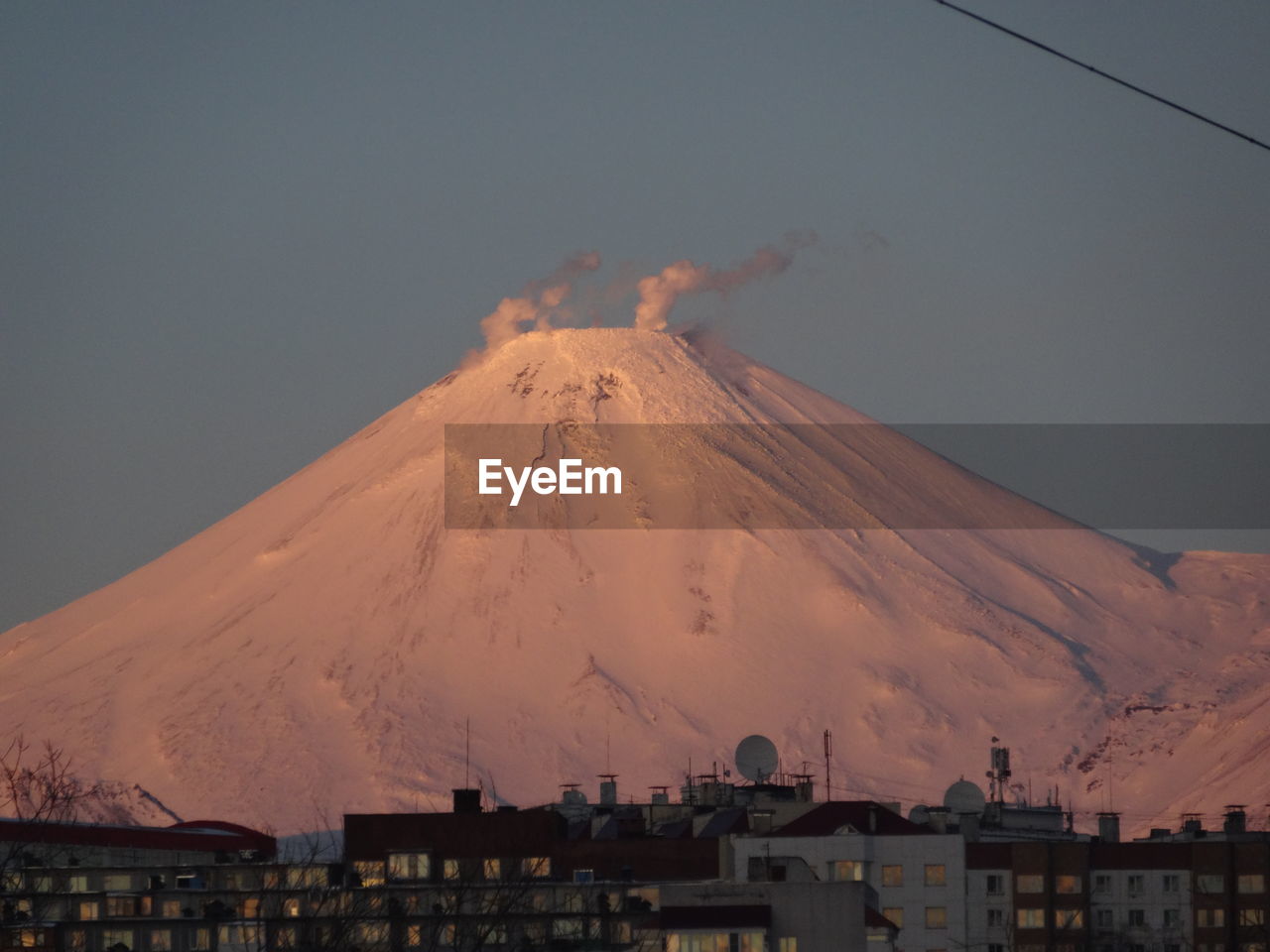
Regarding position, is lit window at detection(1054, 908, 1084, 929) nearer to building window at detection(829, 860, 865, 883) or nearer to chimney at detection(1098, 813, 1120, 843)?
building window at detection(829, 860, 865, 883)

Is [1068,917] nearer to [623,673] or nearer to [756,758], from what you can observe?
[756,758]

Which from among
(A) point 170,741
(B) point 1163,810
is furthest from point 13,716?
(B) point 1163,810

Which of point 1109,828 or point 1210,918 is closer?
point 1210,918

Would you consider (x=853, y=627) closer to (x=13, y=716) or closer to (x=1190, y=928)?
(x=13, y=716)

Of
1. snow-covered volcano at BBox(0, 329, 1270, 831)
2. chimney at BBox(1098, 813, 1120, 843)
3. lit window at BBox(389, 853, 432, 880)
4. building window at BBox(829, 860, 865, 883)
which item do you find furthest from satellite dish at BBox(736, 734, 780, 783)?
snow-covered volcano at BBox(0, 329, 1270, 831)

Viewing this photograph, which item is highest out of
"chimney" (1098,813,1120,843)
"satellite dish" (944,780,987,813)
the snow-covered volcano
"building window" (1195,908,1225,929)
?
the snow-covered volcano

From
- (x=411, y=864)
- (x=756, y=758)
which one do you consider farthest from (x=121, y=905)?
(x=756, y=758)
